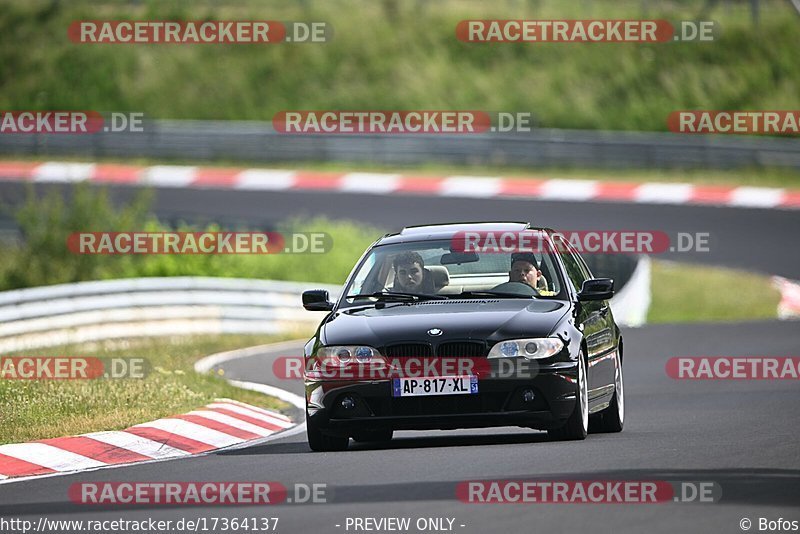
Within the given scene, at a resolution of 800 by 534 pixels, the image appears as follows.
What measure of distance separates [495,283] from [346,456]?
198 centimetres

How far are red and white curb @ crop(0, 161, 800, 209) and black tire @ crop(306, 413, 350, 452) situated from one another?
2282 cm

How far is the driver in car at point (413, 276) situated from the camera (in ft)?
38.4

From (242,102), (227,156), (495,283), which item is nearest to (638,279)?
(495,283)

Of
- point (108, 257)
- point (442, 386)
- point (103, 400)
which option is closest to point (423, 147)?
point (108, 257)

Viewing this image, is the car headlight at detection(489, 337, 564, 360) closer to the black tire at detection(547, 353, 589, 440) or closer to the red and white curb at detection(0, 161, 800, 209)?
the black tire at detection(547, 353, 589, 440)

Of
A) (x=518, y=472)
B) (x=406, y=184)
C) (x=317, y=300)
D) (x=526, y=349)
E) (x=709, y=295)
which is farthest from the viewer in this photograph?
(x=406, y=184)

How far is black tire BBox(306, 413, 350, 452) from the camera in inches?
437

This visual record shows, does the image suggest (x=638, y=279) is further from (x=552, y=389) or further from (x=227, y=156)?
(x=227, y=156)

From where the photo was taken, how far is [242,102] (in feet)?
159

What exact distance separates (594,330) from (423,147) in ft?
93.1

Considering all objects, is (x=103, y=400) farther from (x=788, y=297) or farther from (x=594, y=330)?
(x=788, y=297)

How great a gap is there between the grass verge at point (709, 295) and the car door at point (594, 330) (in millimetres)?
12906

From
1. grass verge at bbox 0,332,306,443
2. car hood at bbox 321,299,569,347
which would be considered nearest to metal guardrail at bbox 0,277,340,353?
grass verge at bbox 0,332,306,443

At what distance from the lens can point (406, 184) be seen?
36.5 metres
